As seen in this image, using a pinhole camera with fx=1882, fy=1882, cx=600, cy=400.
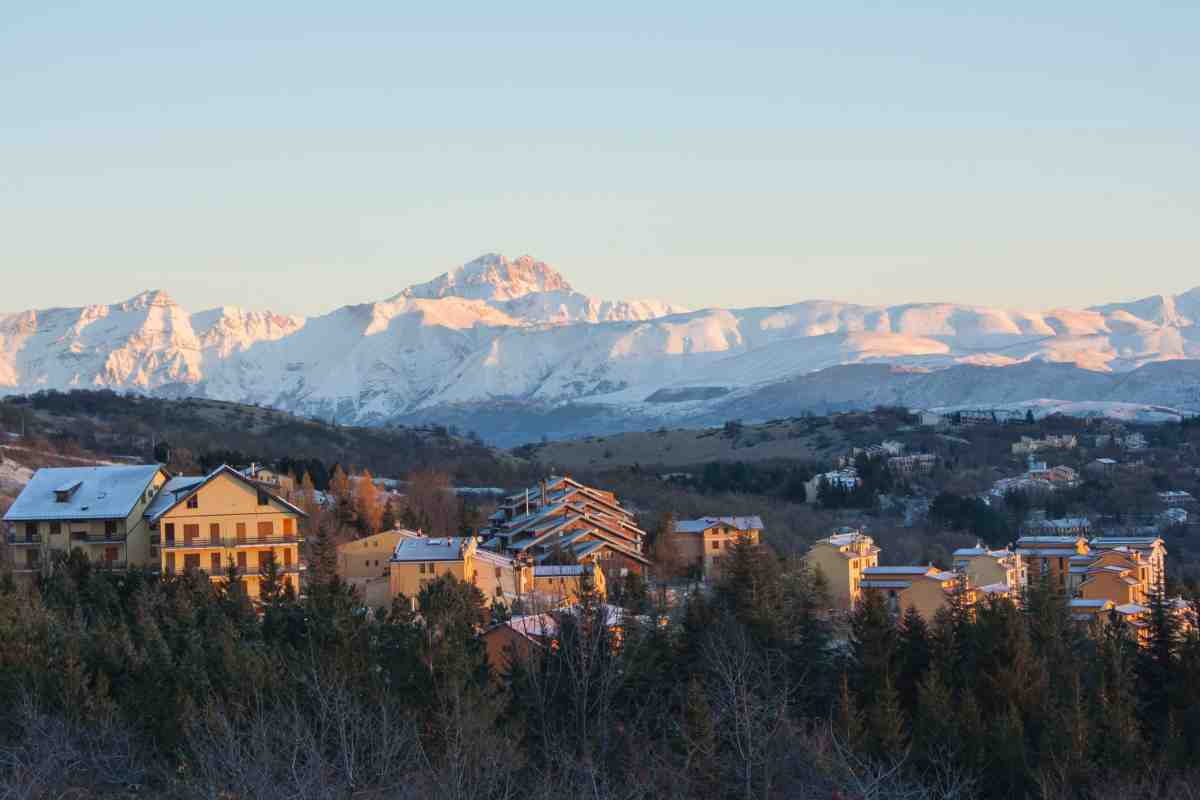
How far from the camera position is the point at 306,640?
39.6 meters

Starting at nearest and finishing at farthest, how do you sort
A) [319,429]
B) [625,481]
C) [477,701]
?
[477,701] → [625,481] → [319,429]

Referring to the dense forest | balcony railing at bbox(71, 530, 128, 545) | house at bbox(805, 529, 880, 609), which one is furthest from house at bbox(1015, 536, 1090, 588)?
balcony railing at bbox(71, 530, 128, 545)

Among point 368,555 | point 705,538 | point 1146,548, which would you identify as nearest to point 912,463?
point 1146,548

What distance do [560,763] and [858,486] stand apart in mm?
71920

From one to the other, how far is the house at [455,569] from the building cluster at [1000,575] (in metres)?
9.90

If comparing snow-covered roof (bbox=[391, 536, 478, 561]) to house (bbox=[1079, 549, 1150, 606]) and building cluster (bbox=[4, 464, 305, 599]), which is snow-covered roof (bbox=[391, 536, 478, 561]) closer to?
building cluster (bbox=[4, 464, 305, 599])

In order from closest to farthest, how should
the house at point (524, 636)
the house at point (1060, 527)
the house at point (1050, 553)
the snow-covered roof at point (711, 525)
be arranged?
the house at point (524, 636)
the snow-covered roof at point (711, 525)
the house at point (1050, 553)
the house at point (1060, 527)

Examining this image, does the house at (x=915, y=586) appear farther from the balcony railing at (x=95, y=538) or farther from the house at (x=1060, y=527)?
the house at (x=1060, y=527)

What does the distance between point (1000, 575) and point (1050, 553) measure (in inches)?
263

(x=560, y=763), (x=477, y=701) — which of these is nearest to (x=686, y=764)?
(x=560, y=763)

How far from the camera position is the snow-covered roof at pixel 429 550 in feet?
172

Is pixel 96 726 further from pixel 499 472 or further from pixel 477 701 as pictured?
pixel 499 472

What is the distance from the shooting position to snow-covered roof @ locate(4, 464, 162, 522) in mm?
50438

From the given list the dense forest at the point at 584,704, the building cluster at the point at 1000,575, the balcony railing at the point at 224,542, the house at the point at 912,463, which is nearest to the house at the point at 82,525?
the balcony railing at the point at 224,542
